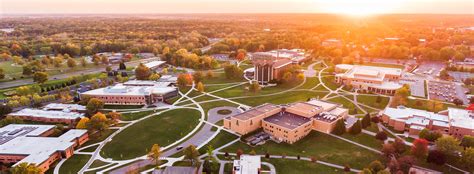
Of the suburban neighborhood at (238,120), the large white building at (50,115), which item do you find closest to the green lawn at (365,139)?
the suburban neighborhood at (238,120)

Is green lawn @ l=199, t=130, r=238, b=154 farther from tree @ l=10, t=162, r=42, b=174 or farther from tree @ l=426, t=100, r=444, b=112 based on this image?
tree @ l=426, t=100, r=444, b=112

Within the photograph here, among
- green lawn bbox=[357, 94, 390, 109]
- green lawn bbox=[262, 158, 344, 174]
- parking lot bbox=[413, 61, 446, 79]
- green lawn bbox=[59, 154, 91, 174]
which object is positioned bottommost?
green lawn bbox=[59, 154, 91, 174]

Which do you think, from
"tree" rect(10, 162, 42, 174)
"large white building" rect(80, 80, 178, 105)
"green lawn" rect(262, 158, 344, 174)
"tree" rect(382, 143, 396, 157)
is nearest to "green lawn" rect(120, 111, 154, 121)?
"large white building" rect(80, 80, 178, 105)

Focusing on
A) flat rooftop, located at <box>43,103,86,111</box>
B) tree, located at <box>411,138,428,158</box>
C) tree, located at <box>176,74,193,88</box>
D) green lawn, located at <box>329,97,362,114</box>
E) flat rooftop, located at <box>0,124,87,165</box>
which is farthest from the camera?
tree, located at <box>176,74,193,88</box>

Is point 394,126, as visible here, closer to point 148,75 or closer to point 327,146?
point 327,146

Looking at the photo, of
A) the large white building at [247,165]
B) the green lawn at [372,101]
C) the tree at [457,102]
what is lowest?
the large white building at [247,165]

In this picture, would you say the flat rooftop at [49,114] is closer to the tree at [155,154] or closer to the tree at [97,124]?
the tree at [97,124]

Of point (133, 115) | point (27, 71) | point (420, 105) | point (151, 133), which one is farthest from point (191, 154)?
point (27, 71)
